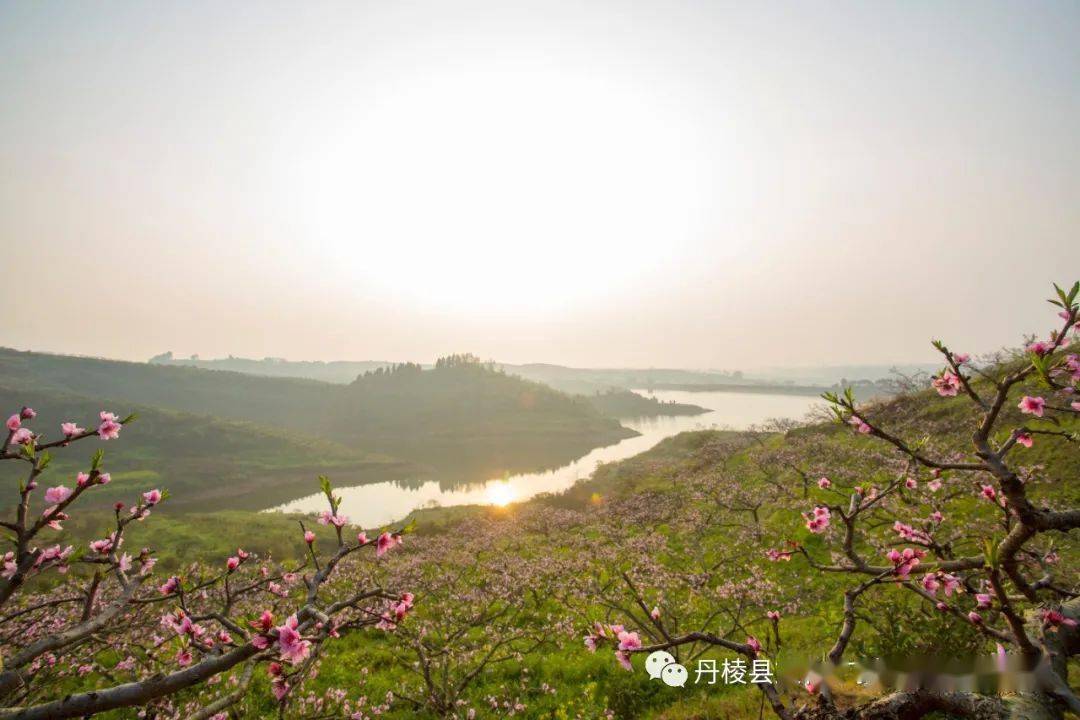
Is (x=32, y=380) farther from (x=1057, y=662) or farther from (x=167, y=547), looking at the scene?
(x=1057, y=662)

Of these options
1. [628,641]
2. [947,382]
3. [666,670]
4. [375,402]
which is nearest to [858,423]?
[947,382]

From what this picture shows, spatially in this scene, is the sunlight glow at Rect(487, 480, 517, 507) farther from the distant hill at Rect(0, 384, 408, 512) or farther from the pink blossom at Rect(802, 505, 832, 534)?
the pink blossom at Rect(802, 505, 832, 534)

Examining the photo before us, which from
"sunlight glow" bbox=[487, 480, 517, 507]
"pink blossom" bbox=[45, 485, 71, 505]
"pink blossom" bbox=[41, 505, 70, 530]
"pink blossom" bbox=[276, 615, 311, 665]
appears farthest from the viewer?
"sunlight glow" bbox=[487, 480, 517, 507]

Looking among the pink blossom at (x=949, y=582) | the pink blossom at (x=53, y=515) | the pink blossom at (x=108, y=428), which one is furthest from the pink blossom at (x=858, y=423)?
the pink blossom at (x=108, y=428)

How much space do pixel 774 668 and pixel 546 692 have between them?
23.2 ft

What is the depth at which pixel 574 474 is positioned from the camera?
7775 cm

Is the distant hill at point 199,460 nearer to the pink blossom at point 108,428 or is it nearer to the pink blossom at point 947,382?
the pink blossom at point 108,428

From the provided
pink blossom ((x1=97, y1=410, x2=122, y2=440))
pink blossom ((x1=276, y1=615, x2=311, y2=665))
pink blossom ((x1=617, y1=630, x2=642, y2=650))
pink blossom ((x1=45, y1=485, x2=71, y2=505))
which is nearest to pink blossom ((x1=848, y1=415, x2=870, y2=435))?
pink blossom ((x1=617, y1=630, x2=642, y2=650))

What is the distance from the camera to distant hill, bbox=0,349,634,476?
13400cm

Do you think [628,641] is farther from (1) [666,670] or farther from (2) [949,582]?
(2) [949,582]

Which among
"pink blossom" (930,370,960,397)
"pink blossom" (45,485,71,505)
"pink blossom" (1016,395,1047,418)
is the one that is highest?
"pink blossom" (930,370,960,397)

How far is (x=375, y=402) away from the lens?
17338cm

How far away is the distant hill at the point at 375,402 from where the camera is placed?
134000mm

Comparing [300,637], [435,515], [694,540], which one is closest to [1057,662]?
[300,637]
